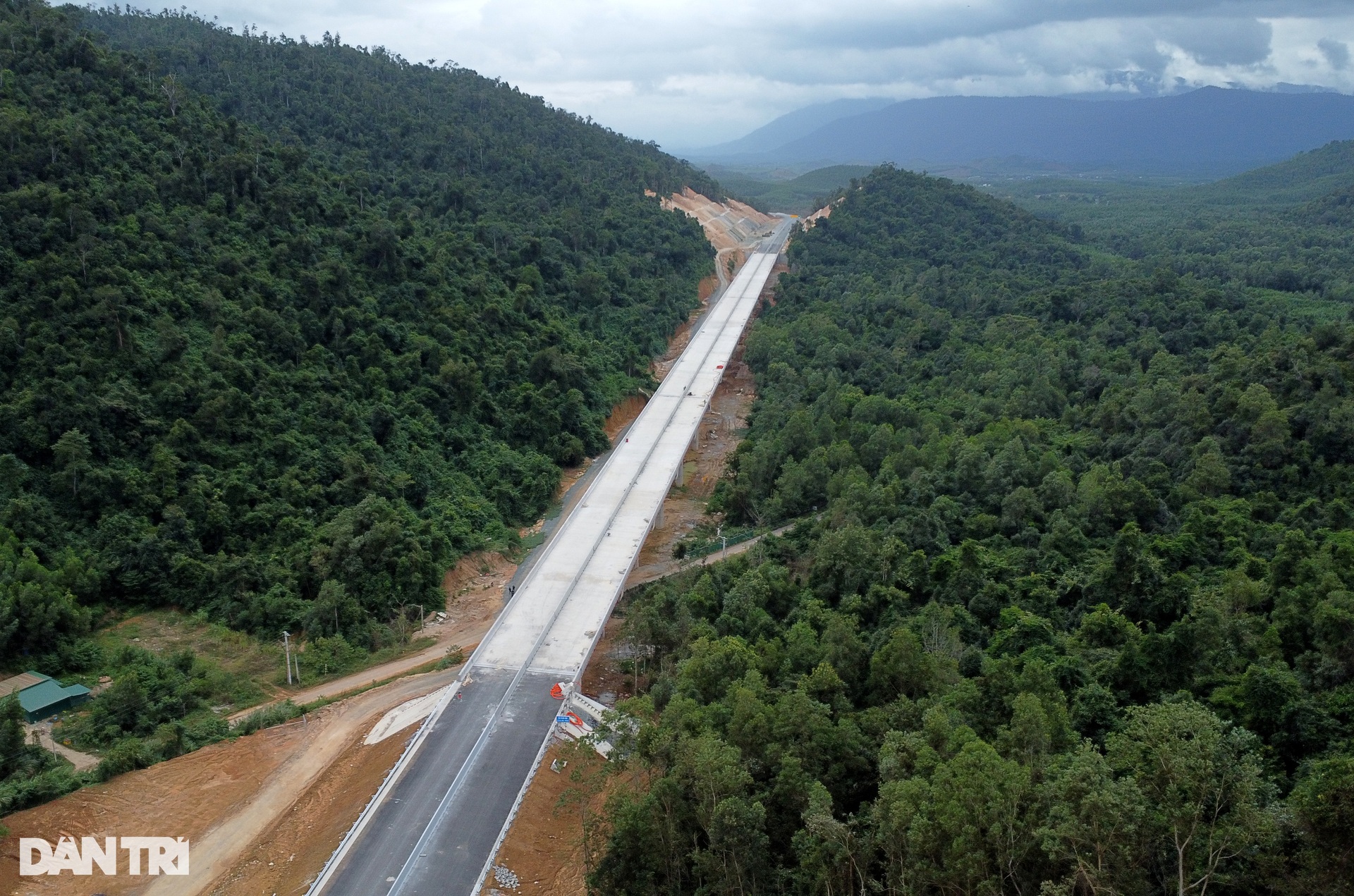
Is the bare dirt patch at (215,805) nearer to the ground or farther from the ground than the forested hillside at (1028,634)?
nearer to the ground

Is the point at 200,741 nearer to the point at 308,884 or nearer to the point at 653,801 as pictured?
the point at 308,884

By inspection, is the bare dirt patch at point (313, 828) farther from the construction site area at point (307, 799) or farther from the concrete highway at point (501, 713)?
the concrete highway at point (501, 713)

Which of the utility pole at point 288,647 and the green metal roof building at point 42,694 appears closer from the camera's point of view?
the green metal roof building at point 42,694

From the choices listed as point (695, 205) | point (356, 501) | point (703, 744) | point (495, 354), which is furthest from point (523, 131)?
point (703, 744)

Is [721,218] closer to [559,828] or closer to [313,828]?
[559,828]

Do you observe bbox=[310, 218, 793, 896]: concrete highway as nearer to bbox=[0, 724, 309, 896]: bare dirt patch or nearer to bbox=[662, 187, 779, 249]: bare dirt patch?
bbox=[0, 724, 309, 896]: bare dirt patch

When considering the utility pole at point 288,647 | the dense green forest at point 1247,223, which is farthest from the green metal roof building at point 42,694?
the dense green forest at point 1247,223

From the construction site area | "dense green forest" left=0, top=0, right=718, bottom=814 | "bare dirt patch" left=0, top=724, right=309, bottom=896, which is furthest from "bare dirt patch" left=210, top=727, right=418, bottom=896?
"dense green forest" left=0, top=0, right=718, bottom=814
